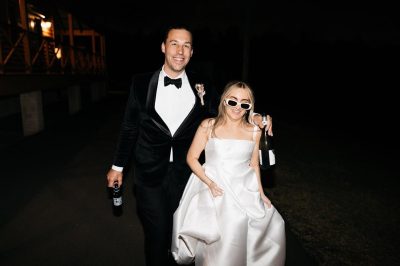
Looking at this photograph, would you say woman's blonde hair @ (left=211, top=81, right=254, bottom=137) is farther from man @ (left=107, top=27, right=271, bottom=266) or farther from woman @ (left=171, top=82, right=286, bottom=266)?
man @ (left=107, top=27, right=271, bottom=266)

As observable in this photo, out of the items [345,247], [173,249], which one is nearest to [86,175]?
[173,249]

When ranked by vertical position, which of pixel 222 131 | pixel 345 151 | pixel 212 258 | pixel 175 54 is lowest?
pixel 345 151

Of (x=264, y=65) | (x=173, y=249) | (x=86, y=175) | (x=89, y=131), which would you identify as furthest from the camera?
(x=264, y=65)

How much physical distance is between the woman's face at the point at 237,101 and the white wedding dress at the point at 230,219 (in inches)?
10.7

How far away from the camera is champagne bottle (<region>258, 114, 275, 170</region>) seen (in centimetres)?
278

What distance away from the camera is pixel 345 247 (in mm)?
3883

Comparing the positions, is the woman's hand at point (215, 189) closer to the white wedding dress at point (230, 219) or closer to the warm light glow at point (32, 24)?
the white wedding dress at point (230, 219)

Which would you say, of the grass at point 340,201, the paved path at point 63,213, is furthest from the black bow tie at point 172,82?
the grass at point 340,201

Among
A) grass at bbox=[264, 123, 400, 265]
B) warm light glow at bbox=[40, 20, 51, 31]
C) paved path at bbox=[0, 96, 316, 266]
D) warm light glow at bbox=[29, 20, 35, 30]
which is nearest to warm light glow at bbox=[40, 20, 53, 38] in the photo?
warm light glow at bbox=[40, 20, 51, 31]

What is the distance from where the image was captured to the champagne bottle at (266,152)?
278cm

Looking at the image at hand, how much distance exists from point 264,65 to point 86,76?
52.7 meters

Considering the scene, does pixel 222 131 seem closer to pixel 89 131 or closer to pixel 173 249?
pixel 173 249

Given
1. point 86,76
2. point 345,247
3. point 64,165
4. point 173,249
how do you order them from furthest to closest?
point 86,76 < point 64,165 < point 345,247 < point 173,249

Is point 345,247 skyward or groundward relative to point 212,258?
groundward
